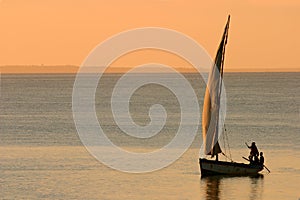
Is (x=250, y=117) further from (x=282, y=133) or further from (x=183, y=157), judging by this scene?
(x=183, y=157)

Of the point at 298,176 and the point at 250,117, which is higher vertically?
the point at 298,176

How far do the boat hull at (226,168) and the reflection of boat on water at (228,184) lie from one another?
13.6 inches

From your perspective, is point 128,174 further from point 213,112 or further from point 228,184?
point 228,184

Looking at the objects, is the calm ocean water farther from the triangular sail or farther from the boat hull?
the triangular sail

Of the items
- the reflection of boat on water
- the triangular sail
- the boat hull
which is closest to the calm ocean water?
the reflection of boat on water

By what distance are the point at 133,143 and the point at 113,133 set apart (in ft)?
35.6

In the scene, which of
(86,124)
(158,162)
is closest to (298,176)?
(158,162)

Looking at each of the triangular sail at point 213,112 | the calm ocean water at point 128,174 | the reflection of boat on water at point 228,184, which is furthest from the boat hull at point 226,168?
the triangular sail at point 213,112

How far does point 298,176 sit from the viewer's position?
53781 millimetres

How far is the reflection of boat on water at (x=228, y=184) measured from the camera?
4872 cm

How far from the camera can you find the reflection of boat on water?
48.7m

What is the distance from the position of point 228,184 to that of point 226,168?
106 inches

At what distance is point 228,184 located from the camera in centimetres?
5194

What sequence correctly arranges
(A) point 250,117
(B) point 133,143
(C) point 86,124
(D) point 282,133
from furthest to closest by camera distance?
1. (A) point 250,117
2. (C) point 86,124
3. (D) point 282,133
4. (B) point 133,143
